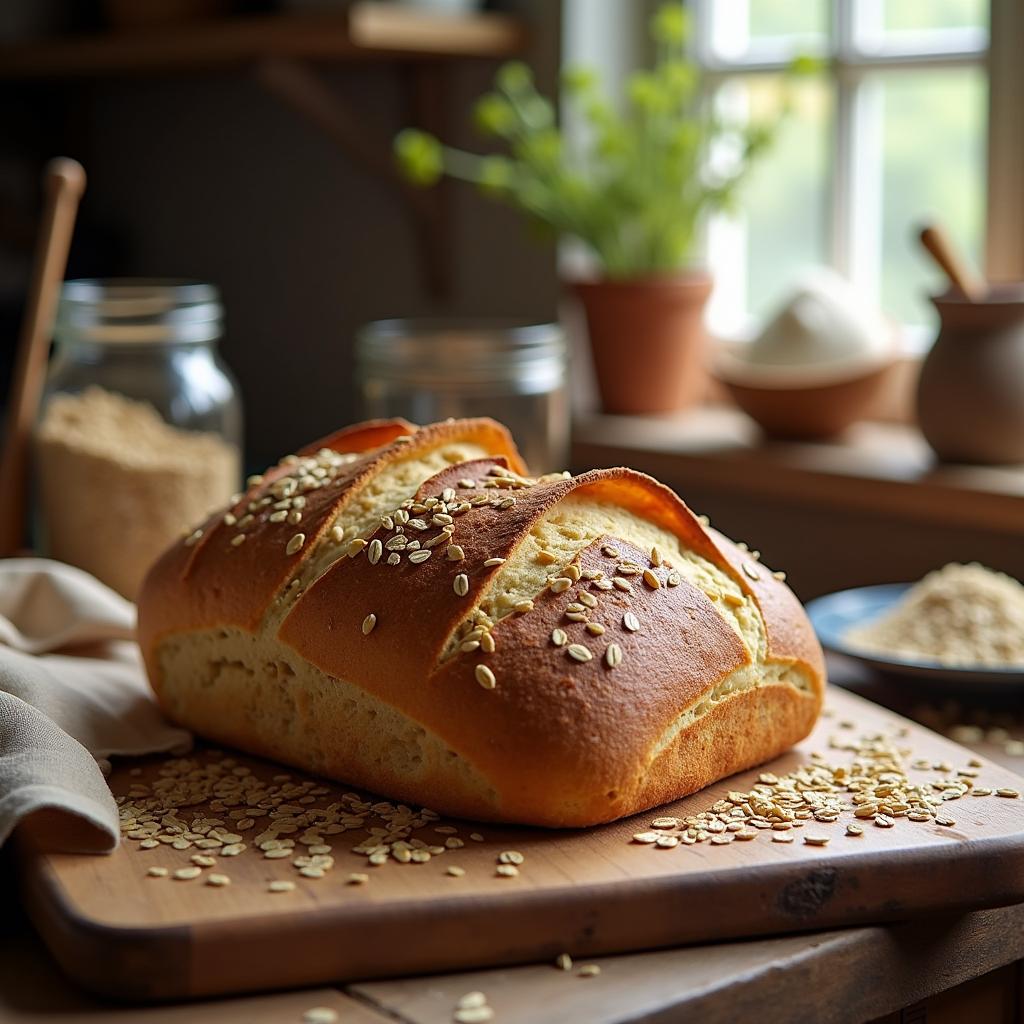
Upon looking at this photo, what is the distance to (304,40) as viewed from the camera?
2.05m

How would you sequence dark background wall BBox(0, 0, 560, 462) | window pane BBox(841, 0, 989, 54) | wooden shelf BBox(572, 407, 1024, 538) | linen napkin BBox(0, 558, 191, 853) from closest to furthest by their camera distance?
linen napkin BBox(0, 558, 191, 853) < wooden shelf BBox(572, 407, 1024, 538) < window pane BBox(841, 0, 989, 54) < dark background wall BBox(0, 0, 560, 462)

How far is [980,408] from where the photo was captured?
5.12 feet

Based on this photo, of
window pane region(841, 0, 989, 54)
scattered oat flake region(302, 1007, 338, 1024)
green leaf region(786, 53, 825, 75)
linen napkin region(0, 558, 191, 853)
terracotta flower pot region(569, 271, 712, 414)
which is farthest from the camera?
terracotta flower pot region(569, 271, 712, 414)

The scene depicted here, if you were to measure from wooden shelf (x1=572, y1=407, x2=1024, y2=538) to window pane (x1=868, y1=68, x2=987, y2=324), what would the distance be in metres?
0.22

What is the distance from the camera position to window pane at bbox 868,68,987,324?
1.87m

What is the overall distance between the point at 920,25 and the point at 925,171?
188mm

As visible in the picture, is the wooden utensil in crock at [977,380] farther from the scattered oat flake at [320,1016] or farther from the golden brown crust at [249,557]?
the scattered oat flake at [320,1016]

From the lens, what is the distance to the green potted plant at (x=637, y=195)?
1903 millimetres

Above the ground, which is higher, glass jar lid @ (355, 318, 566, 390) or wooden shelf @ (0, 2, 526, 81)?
wooden shelf @ (0, 2, 526, 81)

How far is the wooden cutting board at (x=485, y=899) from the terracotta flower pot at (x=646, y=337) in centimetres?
119

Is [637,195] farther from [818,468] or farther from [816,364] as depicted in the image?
[818,468]

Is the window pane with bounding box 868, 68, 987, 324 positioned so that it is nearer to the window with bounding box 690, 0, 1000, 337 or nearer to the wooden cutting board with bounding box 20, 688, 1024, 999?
the window with bounding box 690, 0, 1000, 337

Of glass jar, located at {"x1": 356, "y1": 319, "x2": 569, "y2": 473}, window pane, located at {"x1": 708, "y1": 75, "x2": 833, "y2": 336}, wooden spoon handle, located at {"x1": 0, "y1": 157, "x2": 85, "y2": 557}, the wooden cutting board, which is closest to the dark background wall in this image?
window pane, located at {"x1": 708, "y1": 75, "x2": 833, "y2": 336}

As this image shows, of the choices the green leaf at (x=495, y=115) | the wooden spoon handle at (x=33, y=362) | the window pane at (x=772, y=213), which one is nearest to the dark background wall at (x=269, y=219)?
the green leaf at (x=495, y=115)
